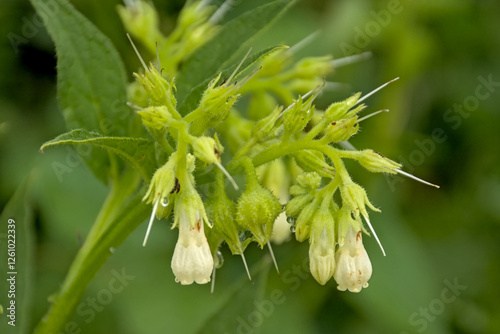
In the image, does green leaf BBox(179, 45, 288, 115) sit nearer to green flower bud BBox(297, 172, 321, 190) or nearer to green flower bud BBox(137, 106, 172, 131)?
green flower bud BBox(137, 106, 172, 131)

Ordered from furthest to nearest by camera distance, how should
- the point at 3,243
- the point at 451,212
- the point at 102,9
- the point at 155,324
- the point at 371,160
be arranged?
the point at 451,212
the point at 102,9
the point at 155,324
the point at 3,243
the point at 371,160

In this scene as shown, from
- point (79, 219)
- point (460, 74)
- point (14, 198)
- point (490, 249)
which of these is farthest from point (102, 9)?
point (490, 249)

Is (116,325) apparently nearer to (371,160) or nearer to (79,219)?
(79,219)

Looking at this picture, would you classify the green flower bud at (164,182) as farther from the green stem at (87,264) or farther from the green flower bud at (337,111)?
the green flower bud at (337,111)

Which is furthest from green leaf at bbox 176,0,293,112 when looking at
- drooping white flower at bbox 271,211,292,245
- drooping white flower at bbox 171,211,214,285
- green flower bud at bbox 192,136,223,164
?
drooping white flower at bbox 271,211,292,245

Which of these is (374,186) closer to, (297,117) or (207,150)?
(297,117)

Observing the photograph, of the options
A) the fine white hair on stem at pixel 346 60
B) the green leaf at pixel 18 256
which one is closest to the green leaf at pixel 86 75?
the green leaf at pixel 18 256
